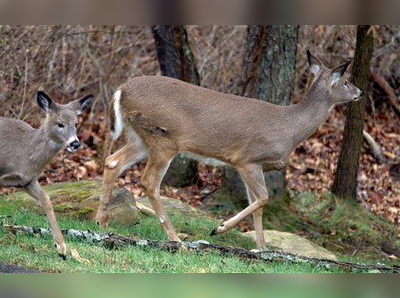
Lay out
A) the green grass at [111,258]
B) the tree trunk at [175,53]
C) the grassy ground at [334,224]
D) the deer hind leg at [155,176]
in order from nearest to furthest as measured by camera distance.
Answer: the green grass at [111,258]
the deer hind leg at [155,176]
the grassy ground at [334,224]
the tree trunk at [175,53]

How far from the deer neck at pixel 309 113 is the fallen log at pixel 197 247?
1814 mm

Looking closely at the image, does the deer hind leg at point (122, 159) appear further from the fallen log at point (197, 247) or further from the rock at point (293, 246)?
the rock at point (293, 246)

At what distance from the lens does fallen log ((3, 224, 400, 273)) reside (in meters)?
8.00

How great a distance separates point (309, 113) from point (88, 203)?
274 centimetres

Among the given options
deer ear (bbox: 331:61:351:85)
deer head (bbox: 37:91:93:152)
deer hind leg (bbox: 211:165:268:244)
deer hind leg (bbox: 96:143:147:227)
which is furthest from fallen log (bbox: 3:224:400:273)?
deer ear (bbox: 331:61:351:85)

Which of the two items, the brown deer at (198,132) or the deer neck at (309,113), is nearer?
the brown deer at (198,132)

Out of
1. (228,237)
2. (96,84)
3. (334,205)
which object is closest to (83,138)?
A: (96,84)

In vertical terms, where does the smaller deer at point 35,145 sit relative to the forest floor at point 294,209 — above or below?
above

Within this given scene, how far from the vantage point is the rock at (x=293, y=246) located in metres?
9.41

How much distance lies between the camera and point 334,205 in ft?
41.8

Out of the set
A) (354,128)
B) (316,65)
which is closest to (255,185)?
(316,65)

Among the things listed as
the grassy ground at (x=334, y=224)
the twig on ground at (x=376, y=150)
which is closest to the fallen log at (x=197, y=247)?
the grassy ground at (x=334, y=224)

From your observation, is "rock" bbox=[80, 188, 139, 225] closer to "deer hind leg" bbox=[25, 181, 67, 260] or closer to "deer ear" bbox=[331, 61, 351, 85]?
"deer hind leg" bbox=[25, 181, 67, 260]
